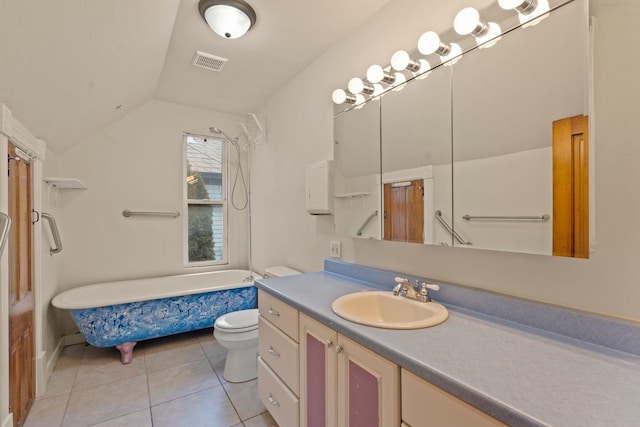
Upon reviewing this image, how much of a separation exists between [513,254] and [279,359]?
1.24m

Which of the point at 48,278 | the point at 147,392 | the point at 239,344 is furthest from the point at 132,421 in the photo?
the point at 48,278

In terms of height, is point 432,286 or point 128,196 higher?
point 128,196

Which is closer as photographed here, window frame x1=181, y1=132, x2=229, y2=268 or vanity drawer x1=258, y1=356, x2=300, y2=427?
vanity drawer x1=258, y1=356, x2=300, y2=427

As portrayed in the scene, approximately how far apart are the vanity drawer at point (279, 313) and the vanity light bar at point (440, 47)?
4.33ft

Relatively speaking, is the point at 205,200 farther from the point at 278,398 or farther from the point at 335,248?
the point at 278,398

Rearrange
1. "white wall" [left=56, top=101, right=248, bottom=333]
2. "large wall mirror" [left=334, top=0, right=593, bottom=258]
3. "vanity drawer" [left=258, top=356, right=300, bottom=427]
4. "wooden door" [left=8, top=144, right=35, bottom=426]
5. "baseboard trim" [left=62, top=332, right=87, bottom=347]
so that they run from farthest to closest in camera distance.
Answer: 1. "white wall" [left=56, top=101, right=248, bottom=333]
2. "baseboard trim" [left=62, top=332, right=87, bottom=347]
3. "wooden door" [left=8, top=144, right=35, bottom=426]
4. "vanity drawer" [left=258, top=356, right=300, bottom=427]
5. "large wall mirror" [left=334, top=0, right=593, bottom=258]

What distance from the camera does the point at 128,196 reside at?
313 cm

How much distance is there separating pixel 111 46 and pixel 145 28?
0.22m

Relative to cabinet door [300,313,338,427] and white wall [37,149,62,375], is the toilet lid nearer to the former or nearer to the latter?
cabinet door [300,313,338,427]

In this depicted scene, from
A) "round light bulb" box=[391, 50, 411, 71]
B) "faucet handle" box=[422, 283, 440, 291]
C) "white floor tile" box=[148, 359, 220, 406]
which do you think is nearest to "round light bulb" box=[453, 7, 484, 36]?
"round light bulb" box=[391, 50, 411, 71]

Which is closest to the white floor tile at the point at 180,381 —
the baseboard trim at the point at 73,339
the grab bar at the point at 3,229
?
the baseboard trim at the point at 73,339

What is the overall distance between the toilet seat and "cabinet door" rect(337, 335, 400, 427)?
115 centimetres

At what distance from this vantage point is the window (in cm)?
349

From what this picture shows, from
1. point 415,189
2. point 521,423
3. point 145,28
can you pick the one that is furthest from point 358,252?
point 145,28
